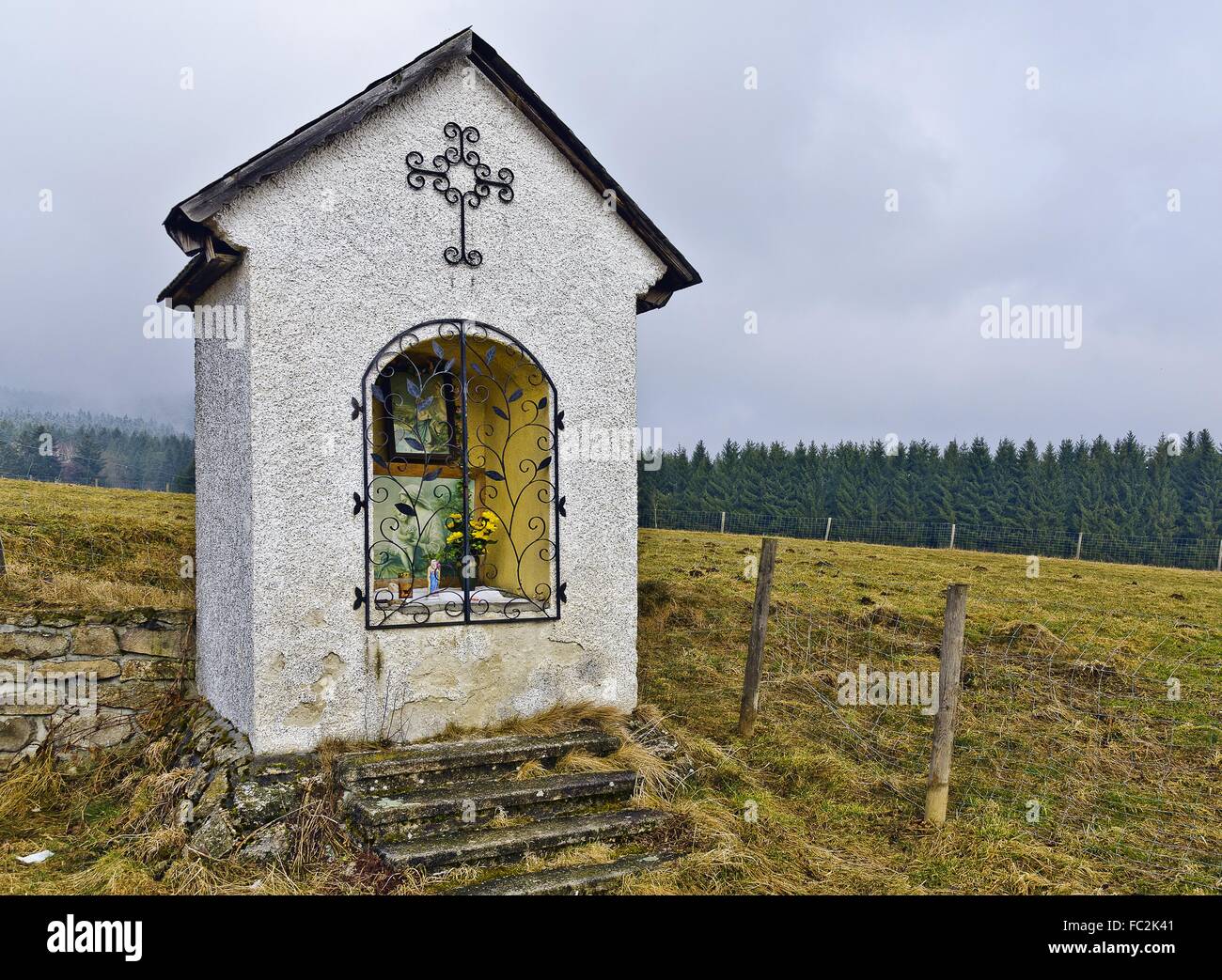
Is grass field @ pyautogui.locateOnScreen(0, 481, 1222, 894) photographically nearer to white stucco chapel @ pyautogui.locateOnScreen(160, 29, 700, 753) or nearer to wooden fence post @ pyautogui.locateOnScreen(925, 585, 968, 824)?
wooden fence post @ pyautogui.locateOnScreen(925, 585, 968, 824)

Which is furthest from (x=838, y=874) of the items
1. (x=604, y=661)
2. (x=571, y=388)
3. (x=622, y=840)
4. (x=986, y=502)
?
(x=986, y=502)

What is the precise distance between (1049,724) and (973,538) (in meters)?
36.9

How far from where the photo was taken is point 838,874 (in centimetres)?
445

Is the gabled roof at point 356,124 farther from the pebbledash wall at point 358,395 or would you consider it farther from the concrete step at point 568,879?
the concrete step at point 568,879

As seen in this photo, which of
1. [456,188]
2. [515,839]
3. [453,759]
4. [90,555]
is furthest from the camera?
[90,555]

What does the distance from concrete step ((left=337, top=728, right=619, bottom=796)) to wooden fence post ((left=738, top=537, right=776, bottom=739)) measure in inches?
69.3

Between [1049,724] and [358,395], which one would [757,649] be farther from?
[358,395]

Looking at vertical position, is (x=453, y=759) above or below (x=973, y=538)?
above

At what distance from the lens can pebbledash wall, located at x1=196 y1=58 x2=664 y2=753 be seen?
475 centimetres

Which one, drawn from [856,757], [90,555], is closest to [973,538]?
[856,757]

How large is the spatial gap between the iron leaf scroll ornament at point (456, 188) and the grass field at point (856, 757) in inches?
152

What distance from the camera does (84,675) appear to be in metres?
6.00

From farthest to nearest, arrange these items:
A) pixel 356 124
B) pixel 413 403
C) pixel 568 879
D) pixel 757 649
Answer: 1. pixel 757 649
2. pixel 413 403
3. pixel 356 124
4. pixel 568 879

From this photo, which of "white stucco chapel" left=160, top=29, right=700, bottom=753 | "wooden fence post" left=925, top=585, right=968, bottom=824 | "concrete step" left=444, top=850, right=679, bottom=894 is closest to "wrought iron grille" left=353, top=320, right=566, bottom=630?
"white stucco chapel" left=160, top=29, right=700, bottom=753
